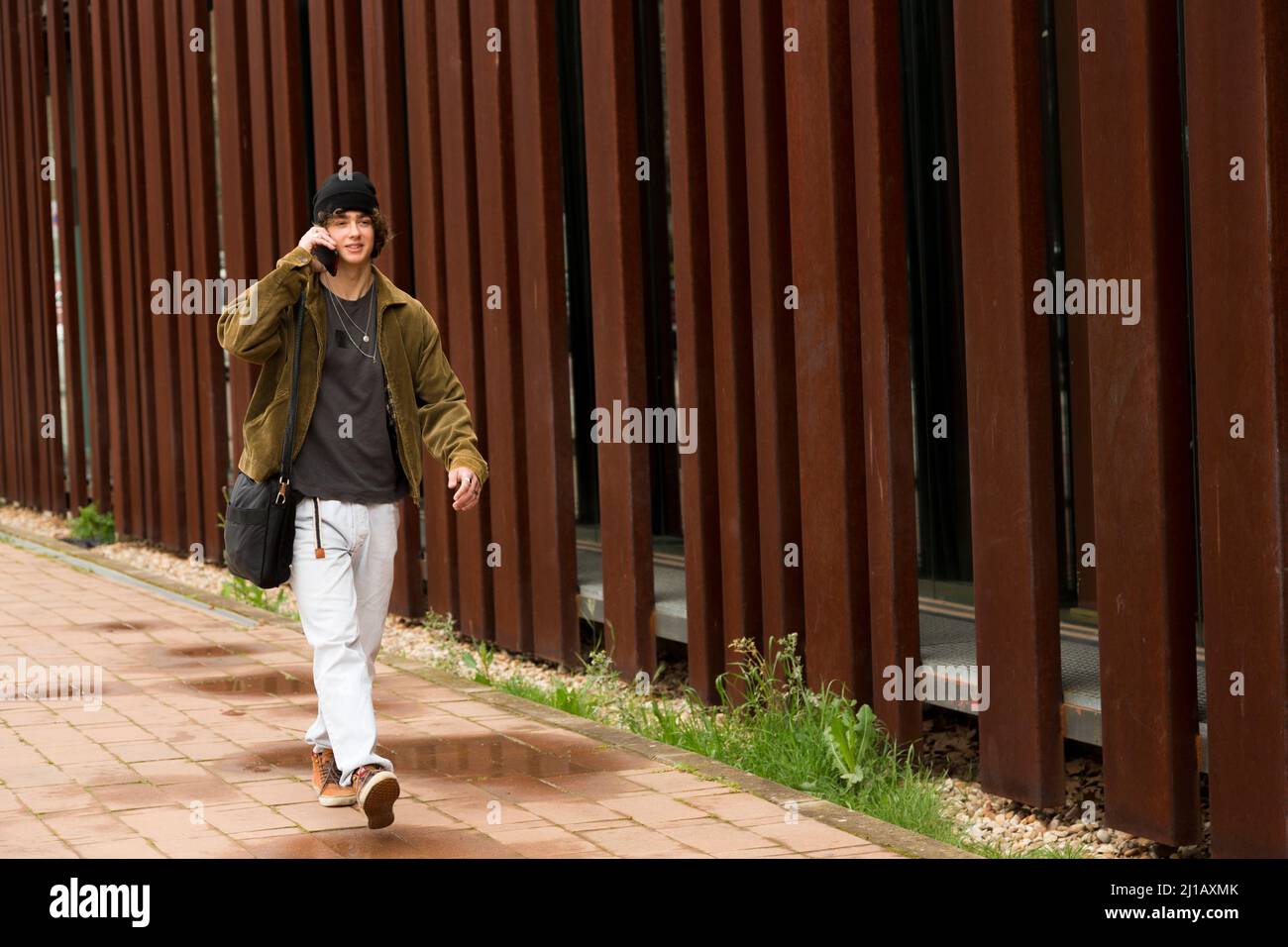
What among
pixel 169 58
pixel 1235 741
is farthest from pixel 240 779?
pixel 169 58

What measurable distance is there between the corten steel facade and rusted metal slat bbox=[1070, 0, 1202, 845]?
1 centimetres

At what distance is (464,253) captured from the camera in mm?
8836

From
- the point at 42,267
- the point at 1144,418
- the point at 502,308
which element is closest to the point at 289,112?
the point at 502,308

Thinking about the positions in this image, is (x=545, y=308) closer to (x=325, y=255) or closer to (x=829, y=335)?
(x=829, y=335)

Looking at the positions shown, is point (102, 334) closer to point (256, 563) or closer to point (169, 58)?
point (169, 58)

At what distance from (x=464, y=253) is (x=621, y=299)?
149cm

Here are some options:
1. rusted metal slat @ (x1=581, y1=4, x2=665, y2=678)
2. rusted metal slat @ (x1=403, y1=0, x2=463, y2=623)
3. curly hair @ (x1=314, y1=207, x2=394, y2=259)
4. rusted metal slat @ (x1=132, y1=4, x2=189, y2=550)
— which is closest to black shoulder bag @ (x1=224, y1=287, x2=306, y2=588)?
curly hair @ (x1=314, y1=207, x2=394, y2=259)

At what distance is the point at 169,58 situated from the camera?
12.1 meters

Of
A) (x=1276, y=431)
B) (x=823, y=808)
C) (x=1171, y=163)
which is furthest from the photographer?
(x=823, y=808)

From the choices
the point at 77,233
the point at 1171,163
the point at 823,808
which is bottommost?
the point at 823,808

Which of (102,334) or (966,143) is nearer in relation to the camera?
(966,143)

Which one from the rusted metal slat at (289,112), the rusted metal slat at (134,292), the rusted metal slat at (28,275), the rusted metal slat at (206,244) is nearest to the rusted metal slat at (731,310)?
the rusted metal slat at (289,112)

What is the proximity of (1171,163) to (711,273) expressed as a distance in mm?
2357

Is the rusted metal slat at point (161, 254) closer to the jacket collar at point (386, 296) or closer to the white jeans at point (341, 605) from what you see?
the jacket collar at point (386, 296)
